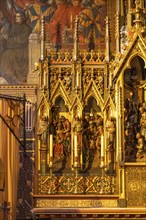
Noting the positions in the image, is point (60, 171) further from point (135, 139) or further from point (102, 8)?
point (102, 8)

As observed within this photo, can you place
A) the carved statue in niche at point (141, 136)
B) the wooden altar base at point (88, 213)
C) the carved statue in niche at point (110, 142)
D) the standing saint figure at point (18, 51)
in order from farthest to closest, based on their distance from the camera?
the standing saint figure at point (18, 51), the carved statue in niche at point (141, 136), the carved statue in niche at point (110, 142), the wooden altar base at point (88, 213)

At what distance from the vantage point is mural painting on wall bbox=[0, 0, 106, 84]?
19047mm

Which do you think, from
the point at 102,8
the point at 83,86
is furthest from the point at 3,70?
the point at 83,86

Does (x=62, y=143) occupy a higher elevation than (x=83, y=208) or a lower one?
higher

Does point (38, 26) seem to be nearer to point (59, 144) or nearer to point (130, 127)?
point (59, 144)

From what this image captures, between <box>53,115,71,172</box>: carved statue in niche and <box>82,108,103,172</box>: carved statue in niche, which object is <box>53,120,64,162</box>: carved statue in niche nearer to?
<box>53,115,71,172</box>: carved statue in niche

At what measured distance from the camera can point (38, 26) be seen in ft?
63.7

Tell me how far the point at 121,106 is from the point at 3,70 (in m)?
6.84

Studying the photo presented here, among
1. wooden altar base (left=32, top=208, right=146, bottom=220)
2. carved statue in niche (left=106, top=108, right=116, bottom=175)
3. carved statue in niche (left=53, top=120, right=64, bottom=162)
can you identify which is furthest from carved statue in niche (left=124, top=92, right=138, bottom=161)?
carved statue in niche (left=53, top=120, right=64, bottom=162)

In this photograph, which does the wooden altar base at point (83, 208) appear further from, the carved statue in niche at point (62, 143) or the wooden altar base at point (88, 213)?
the carved statue in niche at point (62, 143)

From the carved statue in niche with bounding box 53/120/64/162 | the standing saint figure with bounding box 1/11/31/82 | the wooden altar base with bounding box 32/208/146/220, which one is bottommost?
the wooden altar base with bounding box 32/208/146/220

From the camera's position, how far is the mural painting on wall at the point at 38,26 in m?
19.0

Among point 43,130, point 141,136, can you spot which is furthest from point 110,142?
point 43,130

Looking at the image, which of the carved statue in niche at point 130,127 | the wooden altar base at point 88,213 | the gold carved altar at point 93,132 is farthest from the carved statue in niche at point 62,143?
the carved statue in niche at point 130,127
